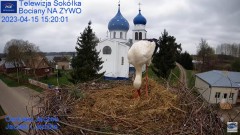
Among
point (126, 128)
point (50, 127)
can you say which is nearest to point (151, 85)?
point (126, 128)

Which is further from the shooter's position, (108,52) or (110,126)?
(108,52)

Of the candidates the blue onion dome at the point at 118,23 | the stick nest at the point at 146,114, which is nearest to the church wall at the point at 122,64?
the blue onion dome at the point at 118,23

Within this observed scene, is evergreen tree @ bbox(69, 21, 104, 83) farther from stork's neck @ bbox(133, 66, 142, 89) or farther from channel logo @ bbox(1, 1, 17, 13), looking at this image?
stork's neck @ bbox(133, 66, 142, 89)

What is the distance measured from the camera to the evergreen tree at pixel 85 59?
14.6m

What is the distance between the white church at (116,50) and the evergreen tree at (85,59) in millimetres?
9444

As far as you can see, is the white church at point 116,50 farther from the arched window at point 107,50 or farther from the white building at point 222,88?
the white building at point 222,88

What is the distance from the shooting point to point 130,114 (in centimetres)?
374

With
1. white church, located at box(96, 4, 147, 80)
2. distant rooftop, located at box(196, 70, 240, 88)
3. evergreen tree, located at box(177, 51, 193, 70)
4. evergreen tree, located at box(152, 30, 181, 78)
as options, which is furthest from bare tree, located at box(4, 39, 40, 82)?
evergreen tree, located at box(177, 51, 193, 70)

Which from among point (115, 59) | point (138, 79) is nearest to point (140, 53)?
point (138, 79)

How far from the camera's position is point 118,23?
2602cm

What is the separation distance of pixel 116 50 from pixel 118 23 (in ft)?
10.5

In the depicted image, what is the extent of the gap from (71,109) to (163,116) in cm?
162

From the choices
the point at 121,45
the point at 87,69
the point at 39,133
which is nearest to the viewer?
the point at 39,133

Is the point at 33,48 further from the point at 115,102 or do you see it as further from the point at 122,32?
the point at 115,102
